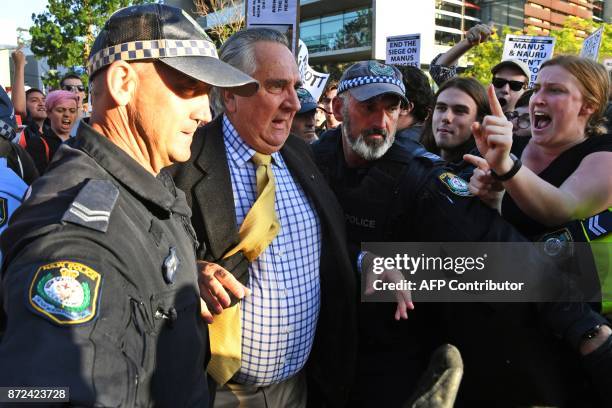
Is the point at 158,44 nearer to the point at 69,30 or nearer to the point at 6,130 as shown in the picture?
the point at 6,130

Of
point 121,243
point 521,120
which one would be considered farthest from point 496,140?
Answer: point 521,120

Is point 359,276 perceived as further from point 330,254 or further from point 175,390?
point 175,390

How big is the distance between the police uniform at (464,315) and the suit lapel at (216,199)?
0.80 meters

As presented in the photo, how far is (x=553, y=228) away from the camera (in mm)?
2268

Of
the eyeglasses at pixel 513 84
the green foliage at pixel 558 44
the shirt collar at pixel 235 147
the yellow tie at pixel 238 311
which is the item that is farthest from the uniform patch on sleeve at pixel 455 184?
the green foliage at pixel 558 44

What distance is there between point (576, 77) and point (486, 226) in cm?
92

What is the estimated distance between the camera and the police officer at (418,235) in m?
2.23

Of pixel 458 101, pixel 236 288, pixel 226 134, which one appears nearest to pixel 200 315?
pixel 236 288

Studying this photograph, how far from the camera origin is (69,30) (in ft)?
73.6

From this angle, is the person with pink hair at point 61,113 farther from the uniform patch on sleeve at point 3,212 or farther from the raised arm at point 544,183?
the raised arm at point 544,183

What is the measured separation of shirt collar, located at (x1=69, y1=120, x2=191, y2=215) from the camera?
1.32 meters

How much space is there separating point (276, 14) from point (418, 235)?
3717 mm

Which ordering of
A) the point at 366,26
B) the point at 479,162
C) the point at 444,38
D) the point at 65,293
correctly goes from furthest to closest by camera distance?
the point at 444,38 < the point at 366,26 < the point at 479,162 < the point at 65,293

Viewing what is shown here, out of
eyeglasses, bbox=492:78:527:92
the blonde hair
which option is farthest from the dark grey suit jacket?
eyeglasses, bbox=492:78:527:92
